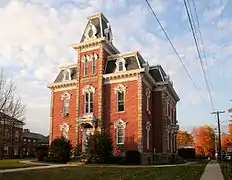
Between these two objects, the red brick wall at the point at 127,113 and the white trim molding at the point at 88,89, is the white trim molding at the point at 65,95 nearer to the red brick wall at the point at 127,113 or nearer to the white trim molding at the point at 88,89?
the white trim molding at the point at 88,89

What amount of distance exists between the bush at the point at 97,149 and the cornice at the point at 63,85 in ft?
34.8

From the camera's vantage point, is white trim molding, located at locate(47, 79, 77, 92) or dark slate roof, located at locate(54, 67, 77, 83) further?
dark slate roof, located at locate(54, 67, 77, 83)

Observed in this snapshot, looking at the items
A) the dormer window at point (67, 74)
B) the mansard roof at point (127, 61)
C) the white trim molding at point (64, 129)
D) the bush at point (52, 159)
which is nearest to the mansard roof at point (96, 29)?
the mansard roof at point (127, 61)

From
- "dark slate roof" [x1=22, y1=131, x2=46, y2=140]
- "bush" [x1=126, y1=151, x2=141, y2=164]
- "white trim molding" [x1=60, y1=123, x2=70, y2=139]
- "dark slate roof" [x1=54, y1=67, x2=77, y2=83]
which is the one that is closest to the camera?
"bush" [x1=126, y1=151, x2=141, y2=164]

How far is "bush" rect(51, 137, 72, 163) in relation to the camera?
103ft

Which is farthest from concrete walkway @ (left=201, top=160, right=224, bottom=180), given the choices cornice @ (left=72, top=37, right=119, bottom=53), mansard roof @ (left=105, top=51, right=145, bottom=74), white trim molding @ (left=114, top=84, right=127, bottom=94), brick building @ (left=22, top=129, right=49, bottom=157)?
brick building @ (left=22, top=129, right=49, bottom=157)

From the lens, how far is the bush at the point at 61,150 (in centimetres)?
3128

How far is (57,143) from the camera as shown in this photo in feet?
105

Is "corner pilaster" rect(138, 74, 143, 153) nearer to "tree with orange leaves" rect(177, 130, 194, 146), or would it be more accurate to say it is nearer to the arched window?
the arched window

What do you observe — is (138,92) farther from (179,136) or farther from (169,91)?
(179,136)

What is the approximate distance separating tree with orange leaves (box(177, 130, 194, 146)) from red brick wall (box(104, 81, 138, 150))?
63.0 meters

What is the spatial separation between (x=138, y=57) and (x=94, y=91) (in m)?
6.59

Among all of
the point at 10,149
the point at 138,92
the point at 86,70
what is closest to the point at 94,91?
the point at 86,70

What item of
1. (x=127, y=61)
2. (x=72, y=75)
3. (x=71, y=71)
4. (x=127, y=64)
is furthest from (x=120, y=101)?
(x=71, y=71)
